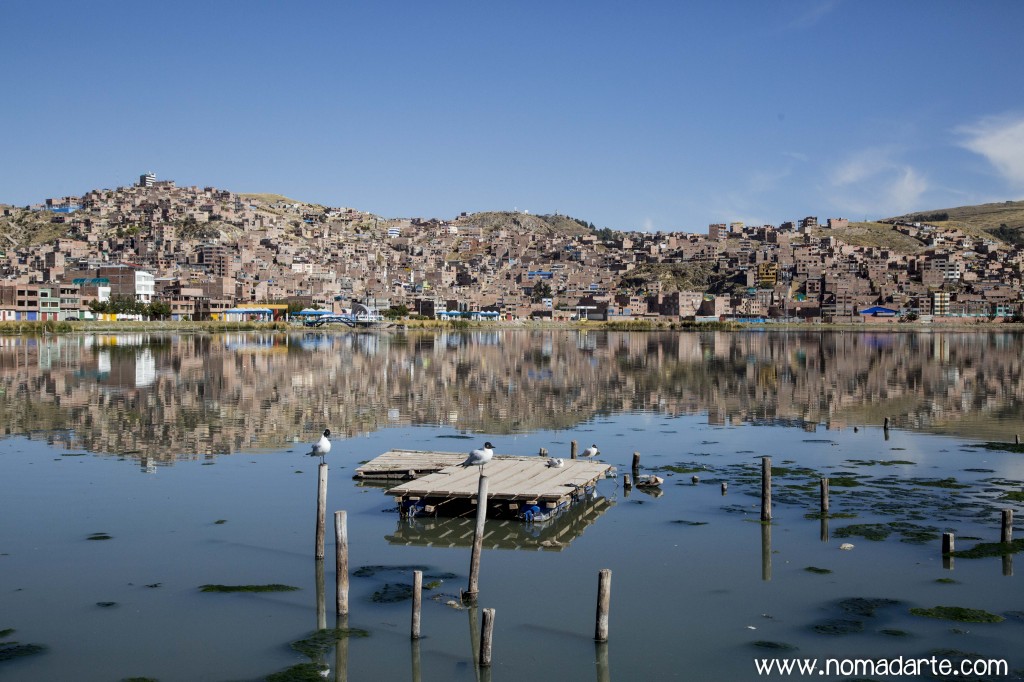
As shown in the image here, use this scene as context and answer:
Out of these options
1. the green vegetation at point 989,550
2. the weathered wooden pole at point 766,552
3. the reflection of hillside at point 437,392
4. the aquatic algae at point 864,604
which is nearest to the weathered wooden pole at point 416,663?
the weathered wooden pole at point 766,552

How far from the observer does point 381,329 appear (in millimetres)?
165625

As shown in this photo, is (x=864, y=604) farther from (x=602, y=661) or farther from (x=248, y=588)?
(x=248, y=588)

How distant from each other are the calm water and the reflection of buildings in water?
0.09 m

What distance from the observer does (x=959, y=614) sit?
14922mm

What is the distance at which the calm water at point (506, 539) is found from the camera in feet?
45.2

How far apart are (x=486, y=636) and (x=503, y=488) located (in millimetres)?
8780

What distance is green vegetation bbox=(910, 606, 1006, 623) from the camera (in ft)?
48.3

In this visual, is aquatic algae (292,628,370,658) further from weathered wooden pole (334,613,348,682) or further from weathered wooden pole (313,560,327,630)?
weathered wooden pole (313,560,327,630)

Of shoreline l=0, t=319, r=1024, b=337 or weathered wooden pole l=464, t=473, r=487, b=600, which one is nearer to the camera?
weathered wooden pole l=464, t=473, r=487, b=600

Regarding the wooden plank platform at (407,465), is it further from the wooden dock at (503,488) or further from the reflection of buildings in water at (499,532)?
the reflection of buildings in water at (499,532)

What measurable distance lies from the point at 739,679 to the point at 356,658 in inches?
207

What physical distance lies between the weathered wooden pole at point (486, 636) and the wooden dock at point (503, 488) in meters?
7.75

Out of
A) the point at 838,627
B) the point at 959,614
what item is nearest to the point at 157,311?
the point at 838,627

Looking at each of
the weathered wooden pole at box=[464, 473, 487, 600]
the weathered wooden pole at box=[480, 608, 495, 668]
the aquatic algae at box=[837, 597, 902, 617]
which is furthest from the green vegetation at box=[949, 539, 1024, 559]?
the weathered wooden pole at box=[480, 608, 495, 668]
